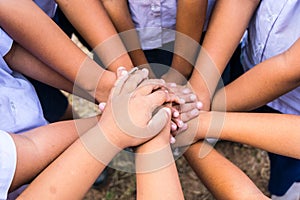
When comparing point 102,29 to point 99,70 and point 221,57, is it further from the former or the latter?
point 221,57

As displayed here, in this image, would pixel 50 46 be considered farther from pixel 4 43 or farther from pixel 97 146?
pixel 97 146

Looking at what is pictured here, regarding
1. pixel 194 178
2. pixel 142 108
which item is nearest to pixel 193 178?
pixel 194 178

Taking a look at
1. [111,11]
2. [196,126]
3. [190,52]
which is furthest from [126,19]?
[196,126]

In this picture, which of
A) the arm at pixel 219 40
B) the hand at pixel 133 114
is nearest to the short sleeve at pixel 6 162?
the hand at pixel 133 114

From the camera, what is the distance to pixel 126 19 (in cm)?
87

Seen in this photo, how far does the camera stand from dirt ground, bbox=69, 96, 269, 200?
3.82ft

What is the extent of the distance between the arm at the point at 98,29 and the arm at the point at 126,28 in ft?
0.08

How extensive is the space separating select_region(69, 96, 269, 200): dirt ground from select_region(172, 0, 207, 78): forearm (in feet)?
1.19

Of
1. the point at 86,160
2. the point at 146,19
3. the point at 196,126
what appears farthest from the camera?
the point at 146,19

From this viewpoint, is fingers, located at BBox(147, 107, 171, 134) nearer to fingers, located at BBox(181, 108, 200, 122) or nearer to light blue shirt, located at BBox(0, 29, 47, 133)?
fingers, located at BBox(181, 108, 200, 122)

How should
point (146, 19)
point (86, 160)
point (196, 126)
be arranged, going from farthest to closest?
point (146, 19) → point (196, 126) → point (86, 160)

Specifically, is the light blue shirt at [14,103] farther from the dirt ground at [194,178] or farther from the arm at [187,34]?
the dirt ground at [194,178]

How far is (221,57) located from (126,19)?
19cm

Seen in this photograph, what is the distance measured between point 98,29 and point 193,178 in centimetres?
53
